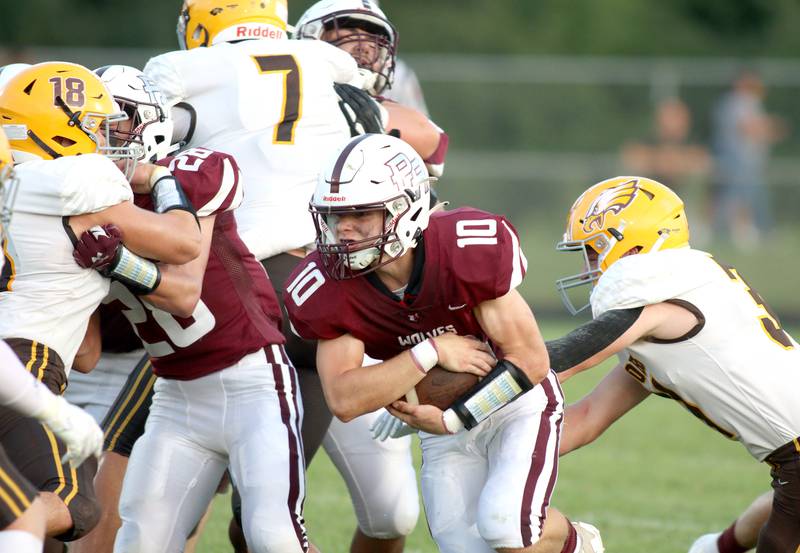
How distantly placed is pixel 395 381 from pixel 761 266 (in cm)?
1149

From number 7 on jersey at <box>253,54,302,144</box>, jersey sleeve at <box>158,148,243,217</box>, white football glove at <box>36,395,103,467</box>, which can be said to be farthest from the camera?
number 7 on jersey at <box>253,54,302,144</box>

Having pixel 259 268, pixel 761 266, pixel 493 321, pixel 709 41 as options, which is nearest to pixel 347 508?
pixel 259 268

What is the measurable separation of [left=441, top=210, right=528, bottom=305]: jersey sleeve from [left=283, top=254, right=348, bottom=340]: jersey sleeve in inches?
14.6

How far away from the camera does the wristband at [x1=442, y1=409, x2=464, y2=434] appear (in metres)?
3.95

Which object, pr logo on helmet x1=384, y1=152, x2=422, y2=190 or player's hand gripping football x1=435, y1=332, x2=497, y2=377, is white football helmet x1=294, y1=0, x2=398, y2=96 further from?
player's hand gripping football x1=435, y1=332, x2=497, y2=377

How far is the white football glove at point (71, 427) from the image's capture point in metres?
3.24

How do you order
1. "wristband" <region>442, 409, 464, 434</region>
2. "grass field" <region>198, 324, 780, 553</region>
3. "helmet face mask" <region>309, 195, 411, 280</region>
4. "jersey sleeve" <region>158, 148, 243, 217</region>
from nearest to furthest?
"helmet face mask" <region>309, 195, 411, 280</region>
"wristband" <region>442, 409, 464, 434</region>
"jersey sleeve" <region>158, 148, 243, 217</region>
"grass field" <region>198, 324, 780, 553</region>

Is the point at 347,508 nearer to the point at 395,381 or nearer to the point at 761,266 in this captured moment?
the point at 395,381

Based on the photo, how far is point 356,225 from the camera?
3898 millimetres

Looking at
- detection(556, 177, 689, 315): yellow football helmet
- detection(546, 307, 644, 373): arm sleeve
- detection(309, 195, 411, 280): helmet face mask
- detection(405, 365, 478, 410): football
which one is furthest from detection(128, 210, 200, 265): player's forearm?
detection(556, 177, 689, 315): yellow football helmet

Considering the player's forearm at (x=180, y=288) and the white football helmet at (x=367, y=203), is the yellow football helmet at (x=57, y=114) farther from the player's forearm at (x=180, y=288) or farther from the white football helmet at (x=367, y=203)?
the white football helmet at (x=367, y=203)

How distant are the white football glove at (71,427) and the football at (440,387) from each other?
41.3 inches

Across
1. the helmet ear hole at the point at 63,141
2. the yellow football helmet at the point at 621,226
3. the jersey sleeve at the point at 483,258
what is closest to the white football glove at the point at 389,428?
the jersey sleeve at the point at 483,258

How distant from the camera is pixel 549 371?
4141 millimetres
